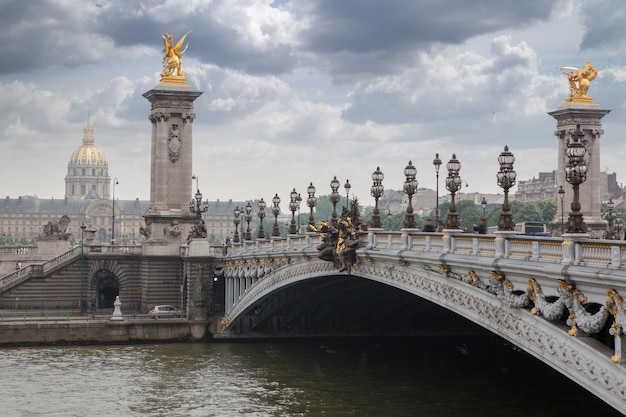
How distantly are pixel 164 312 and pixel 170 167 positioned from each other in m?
15.4

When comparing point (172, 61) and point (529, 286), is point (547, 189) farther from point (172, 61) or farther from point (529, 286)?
point (529, 286)

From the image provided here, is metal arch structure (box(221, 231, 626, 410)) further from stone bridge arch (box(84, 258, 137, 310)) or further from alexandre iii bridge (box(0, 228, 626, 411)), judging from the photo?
stone bridge arch (box(84, 258, 137, 310))

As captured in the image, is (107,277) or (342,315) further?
(107,277)

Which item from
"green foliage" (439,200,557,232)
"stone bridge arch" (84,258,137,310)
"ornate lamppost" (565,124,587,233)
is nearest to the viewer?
"ornate lamppost" (565,124,587,233)

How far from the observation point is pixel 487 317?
3266 cm

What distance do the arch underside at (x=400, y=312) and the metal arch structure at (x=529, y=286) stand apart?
0.04 m

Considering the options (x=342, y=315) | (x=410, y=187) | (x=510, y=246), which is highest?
(x=410, y=187)

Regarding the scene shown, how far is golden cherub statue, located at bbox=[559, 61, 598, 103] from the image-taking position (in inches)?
3428

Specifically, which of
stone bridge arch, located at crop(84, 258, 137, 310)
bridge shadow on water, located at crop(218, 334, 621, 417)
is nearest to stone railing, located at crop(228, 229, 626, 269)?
bridge shadow on water, located at crop(218, 334, 621, 417)

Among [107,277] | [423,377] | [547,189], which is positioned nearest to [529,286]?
[423,377]

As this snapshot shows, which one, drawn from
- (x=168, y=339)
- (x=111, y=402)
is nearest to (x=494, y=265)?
(x=111, y=402)

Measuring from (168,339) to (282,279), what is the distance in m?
13.9

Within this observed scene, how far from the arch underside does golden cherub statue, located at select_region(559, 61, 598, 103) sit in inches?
1074

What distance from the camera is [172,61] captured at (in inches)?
3452
